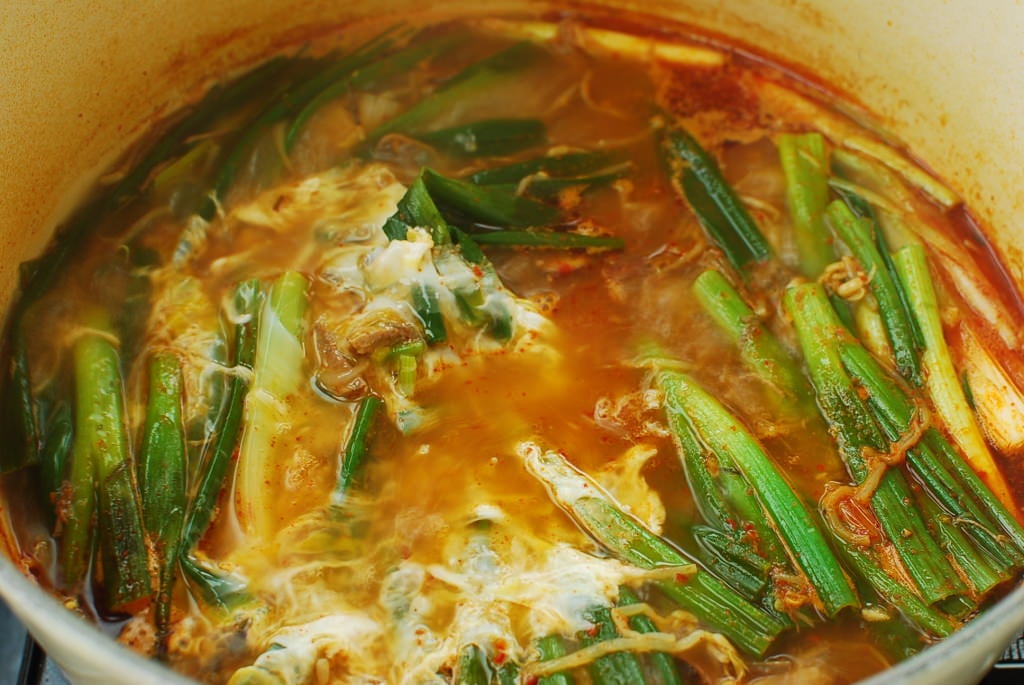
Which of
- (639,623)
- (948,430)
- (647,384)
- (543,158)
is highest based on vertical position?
(543,158)

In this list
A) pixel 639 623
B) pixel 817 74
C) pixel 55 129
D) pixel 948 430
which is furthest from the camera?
pixel 817 74

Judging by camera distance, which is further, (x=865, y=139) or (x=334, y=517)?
(x=865, y=139)

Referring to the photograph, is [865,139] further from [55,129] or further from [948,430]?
[55,129]

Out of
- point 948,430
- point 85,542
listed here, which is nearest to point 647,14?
point 948,430

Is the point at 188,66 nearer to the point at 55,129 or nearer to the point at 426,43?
the point at 55,129

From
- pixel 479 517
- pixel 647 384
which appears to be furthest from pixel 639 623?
pixel 647 384

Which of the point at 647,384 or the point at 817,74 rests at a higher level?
the point at 817,74

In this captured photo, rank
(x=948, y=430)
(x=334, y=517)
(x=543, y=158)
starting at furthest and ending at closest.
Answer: (x=543, y=158), (x=948, y=430), (x=334, y=517)
